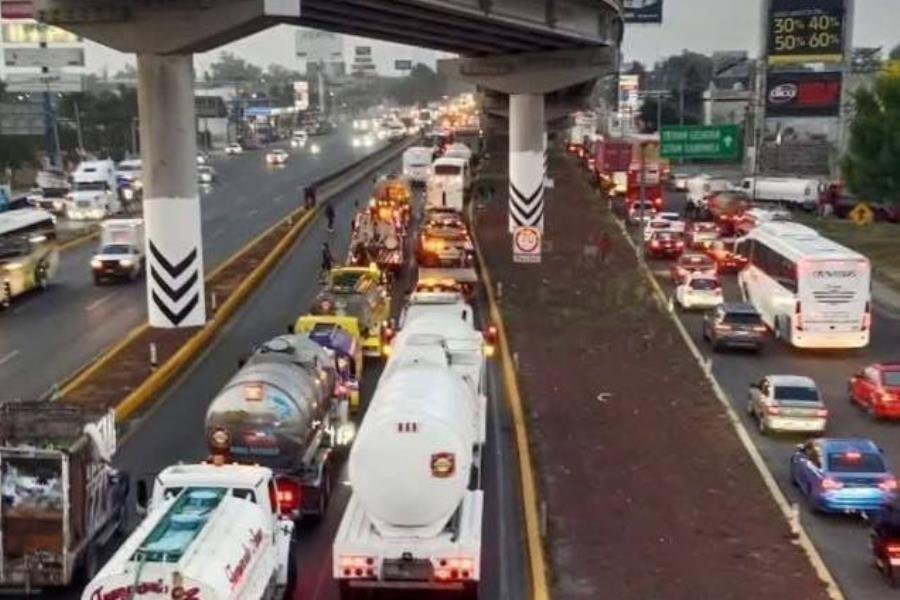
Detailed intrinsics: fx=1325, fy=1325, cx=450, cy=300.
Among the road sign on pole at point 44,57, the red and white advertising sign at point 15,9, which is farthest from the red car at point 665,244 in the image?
the road sign on pole at point 44,57

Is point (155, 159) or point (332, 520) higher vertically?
point (155, 159)

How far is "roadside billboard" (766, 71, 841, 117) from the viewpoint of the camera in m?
89.9

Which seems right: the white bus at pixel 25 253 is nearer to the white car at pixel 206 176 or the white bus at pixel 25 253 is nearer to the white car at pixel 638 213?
the white car at pixel 638 213

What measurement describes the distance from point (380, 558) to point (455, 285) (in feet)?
75.8

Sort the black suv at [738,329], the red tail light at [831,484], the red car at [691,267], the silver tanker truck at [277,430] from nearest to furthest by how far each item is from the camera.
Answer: the silver tanker truck at [277,430], the red tail light at [831,484], the black suv at [738,329], the red car at [691,267]

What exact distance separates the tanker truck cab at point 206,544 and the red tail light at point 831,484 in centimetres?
925

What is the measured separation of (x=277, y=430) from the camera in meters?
20.0

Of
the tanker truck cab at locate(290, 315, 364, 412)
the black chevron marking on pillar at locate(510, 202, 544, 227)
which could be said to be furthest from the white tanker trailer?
the black chevron marking on pillar at locate(510, 202, 544, 227)

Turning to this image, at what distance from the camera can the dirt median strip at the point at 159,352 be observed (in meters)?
29.3

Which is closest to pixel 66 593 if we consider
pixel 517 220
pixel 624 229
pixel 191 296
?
pixel 191 296

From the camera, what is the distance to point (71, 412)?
1878 cm

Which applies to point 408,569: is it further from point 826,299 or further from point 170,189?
point 826,299

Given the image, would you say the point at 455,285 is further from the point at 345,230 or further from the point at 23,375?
the point at 345,230

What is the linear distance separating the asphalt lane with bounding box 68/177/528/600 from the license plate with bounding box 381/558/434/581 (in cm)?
179
